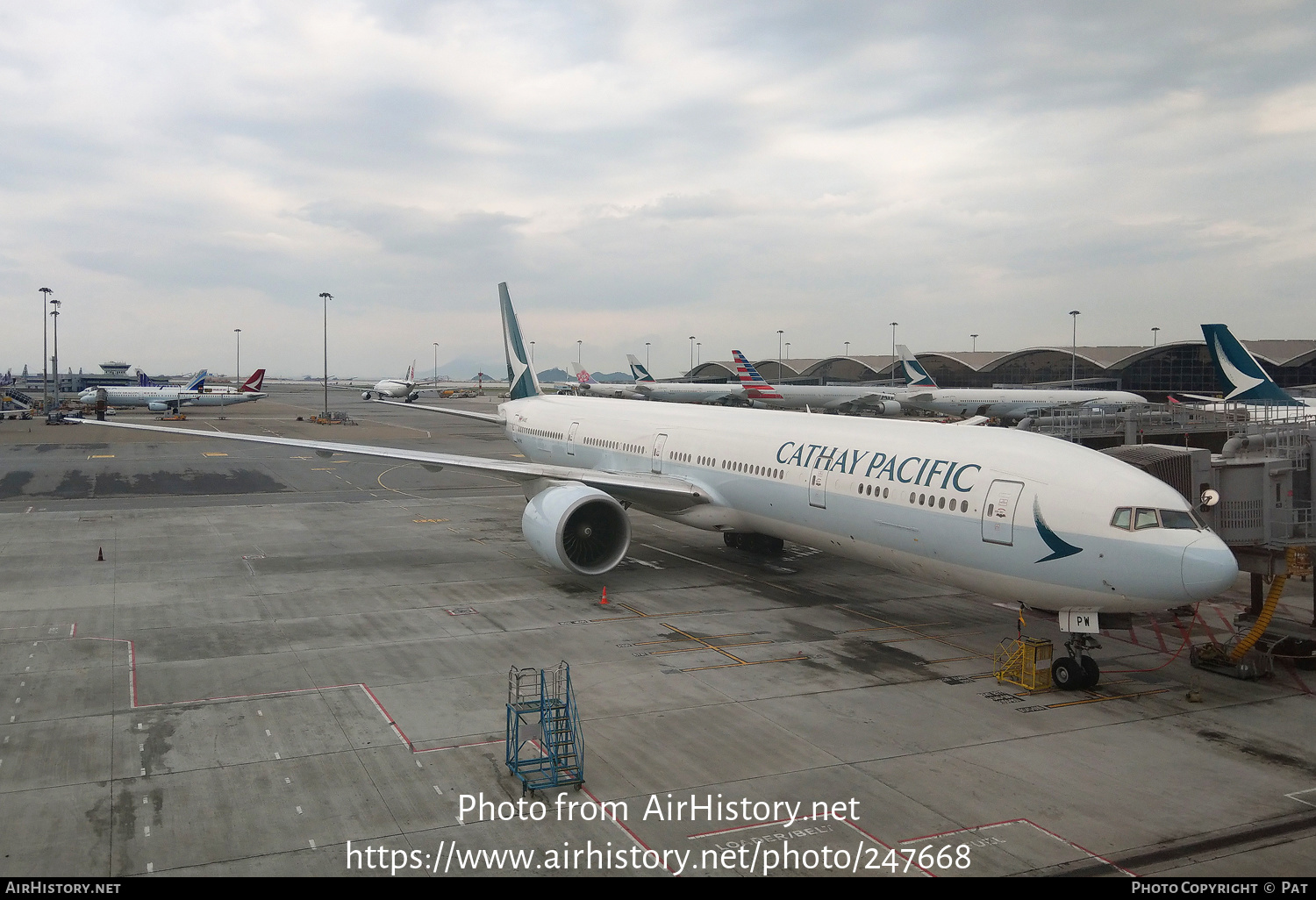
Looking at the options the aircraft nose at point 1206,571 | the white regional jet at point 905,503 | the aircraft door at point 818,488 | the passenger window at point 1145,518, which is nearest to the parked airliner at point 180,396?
the white regional jet at point 905,503

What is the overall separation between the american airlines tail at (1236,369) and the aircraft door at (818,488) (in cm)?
2474

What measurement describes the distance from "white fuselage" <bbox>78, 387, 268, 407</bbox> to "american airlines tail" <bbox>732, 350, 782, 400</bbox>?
166ft

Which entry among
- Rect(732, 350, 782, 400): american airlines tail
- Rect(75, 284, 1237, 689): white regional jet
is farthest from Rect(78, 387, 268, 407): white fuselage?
Rect(75, 284, 1237, 689): white regional jet

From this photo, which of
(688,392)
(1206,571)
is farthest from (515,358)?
(688,392)

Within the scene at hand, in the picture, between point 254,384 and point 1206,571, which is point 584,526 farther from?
point 254,384

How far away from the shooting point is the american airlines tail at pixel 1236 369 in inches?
1427

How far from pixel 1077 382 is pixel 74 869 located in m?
114

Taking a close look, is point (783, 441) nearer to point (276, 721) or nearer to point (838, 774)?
point (838, 774)

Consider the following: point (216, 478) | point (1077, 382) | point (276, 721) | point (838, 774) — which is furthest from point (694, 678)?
point (1077, 382)

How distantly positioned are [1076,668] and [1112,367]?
350ft

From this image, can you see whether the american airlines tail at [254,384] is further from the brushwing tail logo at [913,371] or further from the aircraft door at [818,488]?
the aircraft door at [818,488]

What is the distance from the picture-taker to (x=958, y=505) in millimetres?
16094

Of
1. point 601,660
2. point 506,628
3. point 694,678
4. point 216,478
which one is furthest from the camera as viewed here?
point 216,478
